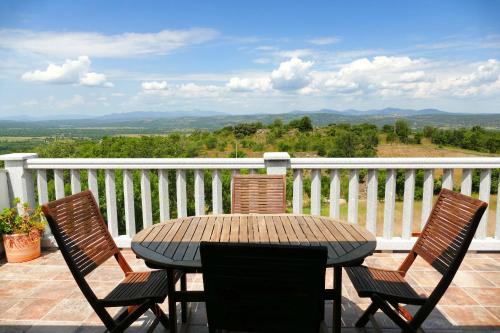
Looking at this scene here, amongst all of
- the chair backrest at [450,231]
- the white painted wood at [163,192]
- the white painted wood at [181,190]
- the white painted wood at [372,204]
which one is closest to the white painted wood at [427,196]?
the white painted wood at [372,204]

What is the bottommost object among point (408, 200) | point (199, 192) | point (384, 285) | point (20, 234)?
point (20, 234)

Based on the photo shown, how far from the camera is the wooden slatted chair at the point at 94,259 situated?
6.30ft

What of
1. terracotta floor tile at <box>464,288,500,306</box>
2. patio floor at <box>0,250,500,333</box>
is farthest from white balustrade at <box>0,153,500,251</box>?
terracotta floor tile at <box>464,288,500,306</box>

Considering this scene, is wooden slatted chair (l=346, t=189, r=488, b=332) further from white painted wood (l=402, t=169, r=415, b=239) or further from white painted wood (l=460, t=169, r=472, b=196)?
white painted wood (l=460, t=169, r=472, b=196)

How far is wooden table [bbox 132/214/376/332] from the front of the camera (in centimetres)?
179

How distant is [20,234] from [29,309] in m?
1.28

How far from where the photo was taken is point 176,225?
2.43 metres

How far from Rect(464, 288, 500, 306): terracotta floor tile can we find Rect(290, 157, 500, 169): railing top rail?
4.08ft

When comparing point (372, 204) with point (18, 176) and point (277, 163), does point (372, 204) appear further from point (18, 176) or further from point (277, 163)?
point (18, 176)

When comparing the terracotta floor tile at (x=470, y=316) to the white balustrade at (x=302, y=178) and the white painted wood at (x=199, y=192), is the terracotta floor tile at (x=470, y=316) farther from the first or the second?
the white painted wood at (x=199, y=192)

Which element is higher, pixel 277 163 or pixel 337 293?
pixel 277 163

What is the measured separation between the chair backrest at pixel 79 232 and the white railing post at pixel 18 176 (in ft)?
7.15

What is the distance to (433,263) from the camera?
2148mm

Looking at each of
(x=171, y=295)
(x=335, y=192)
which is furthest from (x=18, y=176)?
(x=335, y=192)
